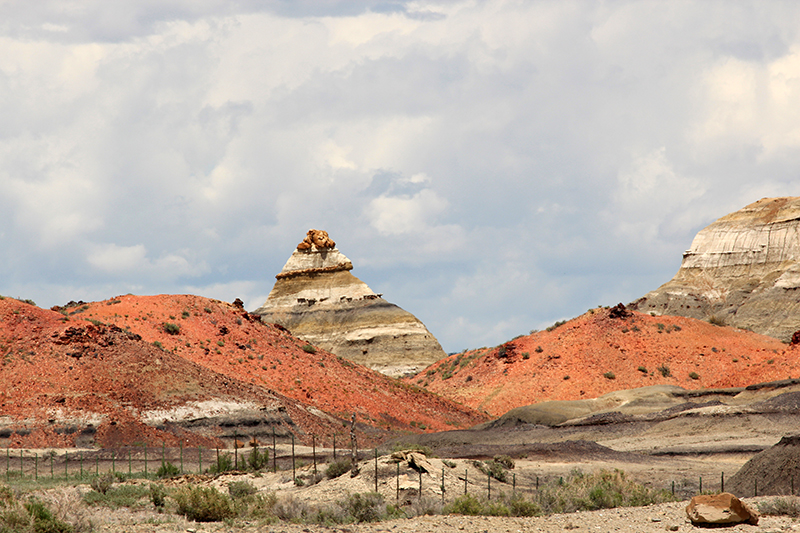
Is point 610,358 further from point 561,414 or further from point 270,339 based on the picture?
point 270,339

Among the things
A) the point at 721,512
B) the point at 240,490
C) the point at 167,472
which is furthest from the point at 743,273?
the point at 721,512

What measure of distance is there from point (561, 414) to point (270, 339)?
70.4 ft

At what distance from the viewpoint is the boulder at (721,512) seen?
1695 cm

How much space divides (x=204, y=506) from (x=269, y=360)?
39206mm

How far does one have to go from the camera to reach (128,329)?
5447cm

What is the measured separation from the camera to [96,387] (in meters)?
43.0

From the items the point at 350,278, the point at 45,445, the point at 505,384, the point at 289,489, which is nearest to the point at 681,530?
the point at 289,489

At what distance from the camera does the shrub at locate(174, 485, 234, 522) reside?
63.7ft

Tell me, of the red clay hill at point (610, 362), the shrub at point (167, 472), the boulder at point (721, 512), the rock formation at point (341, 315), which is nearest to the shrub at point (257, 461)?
the shrub at point (167, 472)

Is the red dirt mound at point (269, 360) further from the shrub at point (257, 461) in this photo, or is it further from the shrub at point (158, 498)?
the shrub at point (158, 498)

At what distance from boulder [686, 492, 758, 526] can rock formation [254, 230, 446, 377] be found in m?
69.9

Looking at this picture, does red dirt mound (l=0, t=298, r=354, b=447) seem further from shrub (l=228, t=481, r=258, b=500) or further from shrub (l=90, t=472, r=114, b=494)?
shrub (l=228, t=481, r=258, b=500)

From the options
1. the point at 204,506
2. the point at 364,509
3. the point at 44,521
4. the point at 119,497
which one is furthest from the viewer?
the point at 119,497

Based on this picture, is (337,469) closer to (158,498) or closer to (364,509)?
(158,498)
